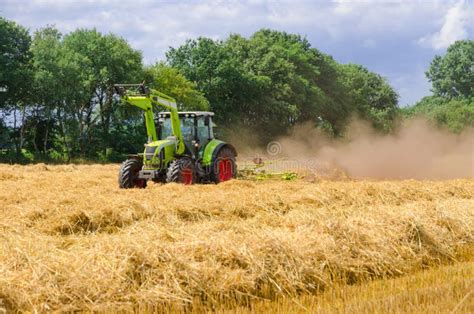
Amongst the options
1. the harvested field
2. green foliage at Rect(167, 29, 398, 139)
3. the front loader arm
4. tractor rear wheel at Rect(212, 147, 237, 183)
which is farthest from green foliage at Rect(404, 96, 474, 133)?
the harvested field

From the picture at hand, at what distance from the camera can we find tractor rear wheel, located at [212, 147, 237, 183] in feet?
50.6

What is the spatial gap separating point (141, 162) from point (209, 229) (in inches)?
314

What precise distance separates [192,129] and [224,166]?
57.9 inches

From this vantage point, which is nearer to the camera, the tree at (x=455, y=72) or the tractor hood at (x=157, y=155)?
the tractor hood at (x=157, y=155)

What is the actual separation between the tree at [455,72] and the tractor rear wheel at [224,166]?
7098 cm

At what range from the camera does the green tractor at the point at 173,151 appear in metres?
14.0

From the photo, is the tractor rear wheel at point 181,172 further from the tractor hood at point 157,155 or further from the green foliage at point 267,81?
the green foliage at point 267,81

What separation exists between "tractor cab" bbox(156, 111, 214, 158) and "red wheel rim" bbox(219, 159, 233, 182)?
2.56 ft

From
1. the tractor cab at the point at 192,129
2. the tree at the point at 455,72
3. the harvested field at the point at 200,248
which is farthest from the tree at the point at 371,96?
the harvested field at the point at 200,248

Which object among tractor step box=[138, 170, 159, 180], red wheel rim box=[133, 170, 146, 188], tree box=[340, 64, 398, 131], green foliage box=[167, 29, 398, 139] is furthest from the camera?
tree box=[340, 64, 398, 131]

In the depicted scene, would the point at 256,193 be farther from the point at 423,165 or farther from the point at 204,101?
the point at 204,101

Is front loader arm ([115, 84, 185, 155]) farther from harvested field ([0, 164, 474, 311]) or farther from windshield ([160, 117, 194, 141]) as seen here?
harvested field ([0, 164, 474, 311])

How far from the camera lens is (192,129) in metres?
15.5

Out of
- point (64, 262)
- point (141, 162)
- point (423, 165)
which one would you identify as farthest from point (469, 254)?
point (423, 165)
